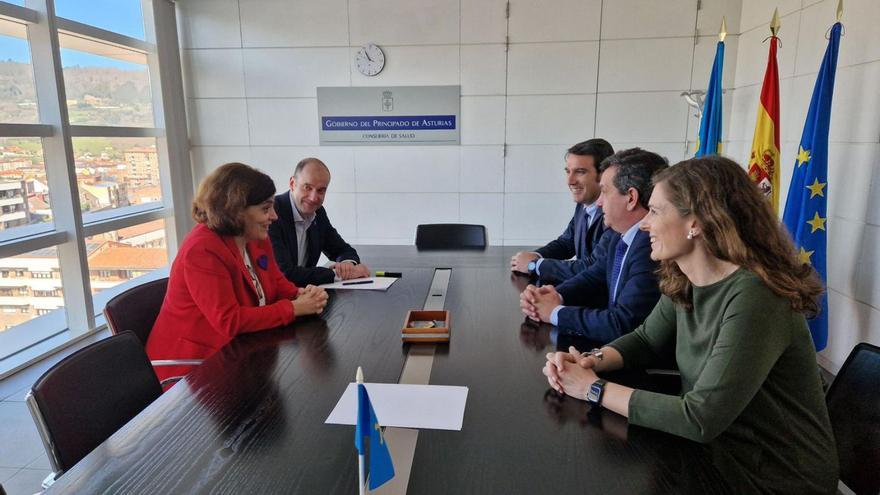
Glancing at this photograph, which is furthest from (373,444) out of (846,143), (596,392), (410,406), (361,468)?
(846,143)

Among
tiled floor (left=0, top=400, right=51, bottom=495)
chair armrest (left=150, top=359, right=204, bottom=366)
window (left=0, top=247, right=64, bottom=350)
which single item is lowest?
tiled floor (left=0, top=400, right=51, bottom=495)

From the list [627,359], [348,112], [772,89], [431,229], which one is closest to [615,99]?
[772,89]

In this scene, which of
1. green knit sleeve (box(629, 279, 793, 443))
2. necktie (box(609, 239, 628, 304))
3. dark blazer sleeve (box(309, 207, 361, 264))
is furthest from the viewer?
dark blazer sleeve (box(309, 207, 361, 264))

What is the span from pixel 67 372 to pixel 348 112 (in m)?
3.87

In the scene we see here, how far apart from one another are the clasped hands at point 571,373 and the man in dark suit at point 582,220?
118 centimetres

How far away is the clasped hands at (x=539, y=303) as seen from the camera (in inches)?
75.9

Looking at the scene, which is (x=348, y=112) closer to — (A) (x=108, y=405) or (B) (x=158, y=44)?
(B) (x=158, y=44)

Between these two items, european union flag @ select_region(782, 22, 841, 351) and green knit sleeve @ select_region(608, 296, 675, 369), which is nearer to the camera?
green knit sleeve @ select_region(608, 296, 675, 369)

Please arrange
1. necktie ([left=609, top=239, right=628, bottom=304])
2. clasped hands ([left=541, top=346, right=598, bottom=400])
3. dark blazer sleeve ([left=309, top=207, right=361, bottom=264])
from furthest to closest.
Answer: dark blazer sleeve ([left=309, top=207, right=361, bottom=264]), necktie ([left=609, top=239, right=628, bottom=304]), clasped hands ([left=541, top=346, right=598, bottom=400])

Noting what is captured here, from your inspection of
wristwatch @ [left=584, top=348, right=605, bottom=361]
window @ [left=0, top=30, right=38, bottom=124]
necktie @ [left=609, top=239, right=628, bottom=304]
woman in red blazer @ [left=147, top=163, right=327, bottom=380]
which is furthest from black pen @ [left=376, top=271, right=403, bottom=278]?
window @ [left=0, top=30, right=38, bottom=124]

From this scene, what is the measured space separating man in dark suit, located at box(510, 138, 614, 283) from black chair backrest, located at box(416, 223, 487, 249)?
960 millimetres

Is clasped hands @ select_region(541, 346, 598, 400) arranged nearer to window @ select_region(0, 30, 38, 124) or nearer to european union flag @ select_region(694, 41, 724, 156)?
european union flag @ select_region(694, 41, 724, 156)

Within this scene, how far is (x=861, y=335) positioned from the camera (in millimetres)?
2984

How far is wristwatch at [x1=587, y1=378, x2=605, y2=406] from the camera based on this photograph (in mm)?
1284
